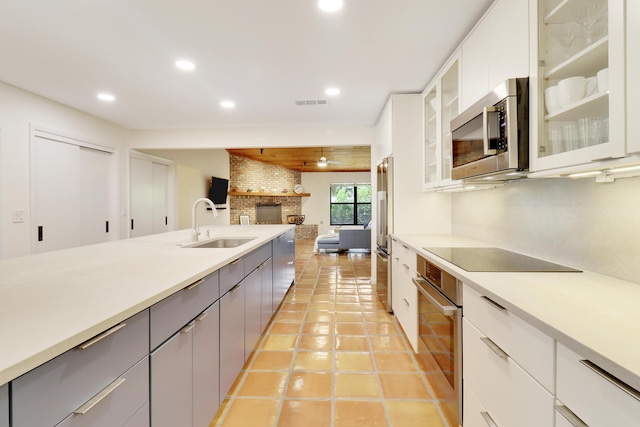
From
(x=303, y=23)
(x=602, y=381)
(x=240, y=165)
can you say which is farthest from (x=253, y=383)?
(x=240, y=165)

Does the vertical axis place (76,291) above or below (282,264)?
above

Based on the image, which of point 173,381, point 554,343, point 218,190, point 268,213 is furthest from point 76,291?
point 268,213

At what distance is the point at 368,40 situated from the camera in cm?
213

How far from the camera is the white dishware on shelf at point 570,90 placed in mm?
1140

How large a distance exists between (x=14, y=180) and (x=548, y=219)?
4571mm

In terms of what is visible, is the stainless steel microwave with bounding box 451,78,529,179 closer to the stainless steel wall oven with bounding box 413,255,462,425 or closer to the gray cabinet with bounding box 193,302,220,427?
the stainless steel wall oven with bounding box 413,255,462,425

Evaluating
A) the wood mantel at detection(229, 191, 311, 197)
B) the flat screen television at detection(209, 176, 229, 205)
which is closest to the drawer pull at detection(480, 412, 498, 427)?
the flat screen television at detection(209, 176, 229, 205)

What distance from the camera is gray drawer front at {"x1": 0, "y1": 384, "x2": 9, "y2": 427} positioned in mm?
562

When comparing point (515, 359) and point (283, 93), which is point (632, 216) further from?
point (283, 93)

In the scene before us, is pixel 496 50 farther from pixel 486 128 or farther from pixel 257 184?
pixel 257 184

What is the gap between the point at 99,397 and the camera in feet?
2.58

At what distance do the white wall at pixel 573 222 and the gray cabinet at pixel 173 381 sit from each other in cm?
181

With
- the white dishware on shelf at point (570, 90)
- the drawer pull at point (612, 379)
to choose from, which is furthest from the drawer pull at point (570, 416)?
the white dishware on shelf at point (570, 90)

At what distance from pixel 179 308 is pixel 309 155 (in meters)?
6.54
